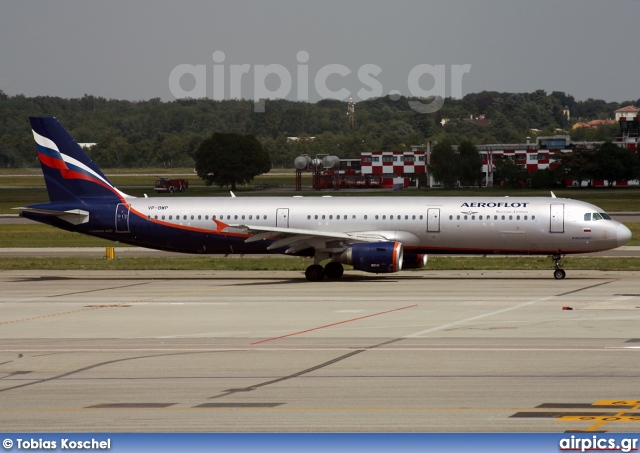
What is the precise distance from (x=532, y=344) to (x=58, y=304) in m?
16.4

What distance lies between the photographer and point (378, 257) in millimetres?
36219

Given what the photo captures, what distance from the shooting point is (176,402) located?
15695 mm

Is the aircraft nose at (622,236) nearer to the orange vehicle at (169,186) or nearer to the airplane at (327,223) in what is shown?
the airplane at (327,223)

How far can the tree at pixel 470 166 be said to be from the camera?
128 metres

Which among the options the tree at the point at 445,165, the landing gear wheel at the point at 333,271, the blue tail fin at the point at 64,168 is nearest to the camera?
the landing gear wheel at the point at 333,271

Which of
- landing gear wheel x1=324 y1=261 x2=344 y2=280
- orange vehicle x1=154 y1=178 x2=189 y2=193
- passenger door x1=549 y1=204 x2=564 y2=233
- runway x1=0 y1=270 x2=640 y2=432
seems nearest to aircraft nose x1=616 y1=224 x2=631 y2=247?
passenger door x1=549 y1=204 x2=564 y2=233

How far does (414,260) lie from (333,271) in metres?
3.38

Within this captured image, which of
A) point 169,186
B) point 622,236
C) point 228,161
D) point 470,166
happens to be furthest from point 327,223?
point 470,166

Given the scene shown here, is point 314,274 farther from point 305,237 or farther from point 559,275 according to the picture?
point 559,275

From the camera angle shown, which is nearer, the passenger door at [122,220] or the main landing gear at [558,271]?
the main landing gear at [558,271]

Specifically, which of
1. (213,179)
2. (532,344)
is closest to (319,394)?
(532,344)

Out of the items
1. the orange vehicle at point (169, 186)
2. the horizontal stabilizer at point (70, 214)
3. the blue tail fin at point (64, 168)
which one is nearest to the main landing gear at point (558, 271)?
the blue tail fin at point (64, 168)

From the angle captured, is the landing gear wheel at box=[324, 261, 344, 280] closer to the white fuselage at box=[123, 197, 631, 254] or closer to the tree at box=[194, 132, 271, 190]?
the white fuselage at box=[123, 197, 631, 254]

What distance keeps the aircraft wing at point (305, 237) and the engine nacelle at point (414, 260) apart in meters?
1.54
